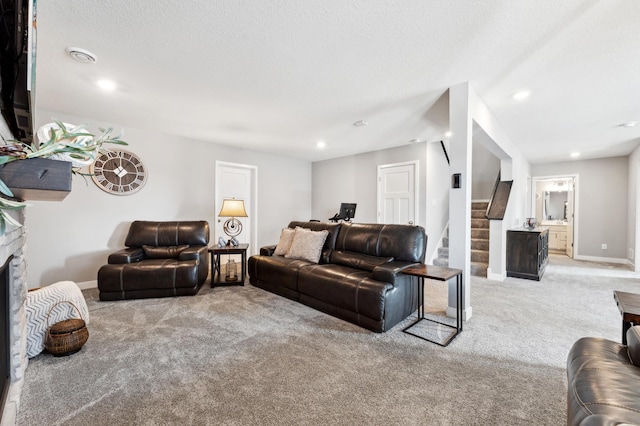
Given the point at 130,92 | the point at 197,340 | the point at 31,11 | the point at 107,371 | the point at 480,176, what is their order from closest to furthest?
the point at 31,11 → the point at 107,371 → the point at 197,340 → the point at 130,92 → the point at 480,176

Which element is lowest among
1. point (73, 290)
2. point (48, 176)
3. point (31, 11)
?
point (73, 290)

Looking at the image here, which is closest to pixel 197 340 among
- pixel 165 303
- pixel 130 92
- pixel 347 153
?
pixel 165 303

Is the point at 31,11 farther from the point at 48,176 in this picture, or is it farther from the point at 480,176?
the point at 480,176

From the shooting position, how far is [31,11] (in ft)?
3.54

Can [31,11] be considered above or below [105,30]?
below

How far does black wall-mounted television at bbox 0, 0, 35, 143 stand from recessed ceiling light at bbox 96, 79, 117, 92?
168cm

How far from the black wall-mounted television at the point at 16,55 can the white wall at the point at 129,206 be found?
151cm

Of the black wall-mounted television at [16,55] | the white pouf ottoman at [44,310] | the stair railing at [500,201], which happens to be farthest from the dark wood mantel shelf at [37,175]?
the stair railing at [500,201]

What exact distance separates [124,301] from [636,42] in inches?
206

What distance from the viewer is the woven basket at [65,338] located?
198 cm

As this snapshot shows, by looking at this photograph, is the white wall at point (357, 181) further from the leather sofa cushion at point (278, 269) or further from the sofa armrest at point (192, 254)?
the sofa armrest at point (192, 254)

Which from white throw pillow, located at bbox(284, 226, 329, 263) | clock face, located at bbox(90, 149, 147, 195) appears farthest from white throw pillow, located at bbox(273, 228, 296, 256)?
clock face, located at bbox(90, 149, 147, 195)

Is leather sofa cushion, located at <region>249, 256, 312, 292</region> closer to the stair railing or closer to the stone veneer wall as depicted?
the stone veneer wall

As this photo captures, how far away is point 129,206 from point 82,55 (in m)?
2.39
